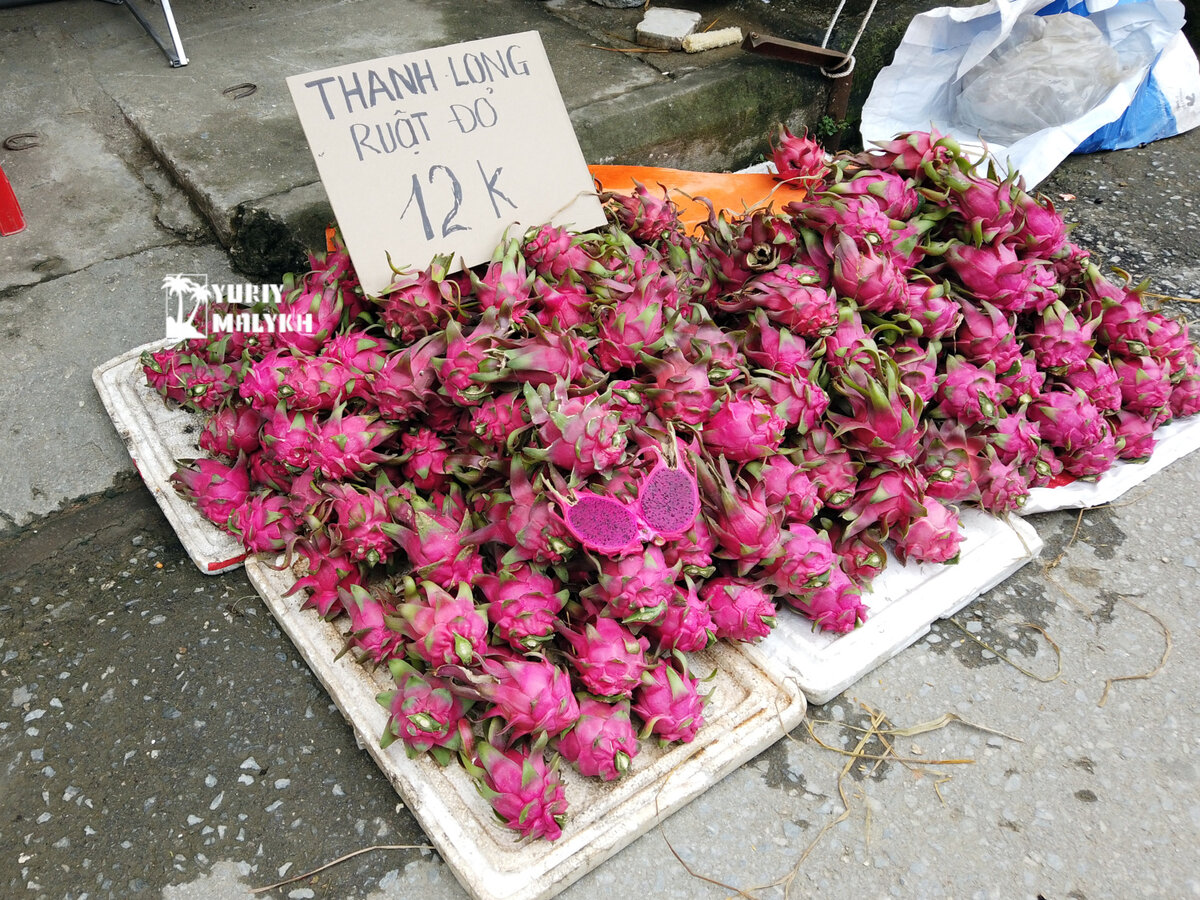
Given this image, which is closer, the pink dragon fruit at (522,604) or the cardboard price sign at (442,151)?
the pink dragon fruit at (522,604)

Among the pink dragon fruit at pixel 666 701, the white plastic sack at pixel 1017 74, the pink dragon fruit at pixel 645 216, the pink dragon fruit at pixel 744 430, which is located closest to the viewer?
the pink dragon fruit at pixel 666 701

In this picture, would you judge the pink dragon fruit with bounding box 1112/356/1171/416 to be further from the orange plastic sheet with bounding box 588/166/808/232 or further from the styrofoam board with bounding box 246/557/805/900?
the styrofoam board with bounding box 246/557/805/900

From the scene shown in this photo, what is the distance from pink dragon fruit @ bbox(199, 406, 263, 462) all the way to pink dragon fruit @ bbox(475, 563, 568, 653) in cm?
59

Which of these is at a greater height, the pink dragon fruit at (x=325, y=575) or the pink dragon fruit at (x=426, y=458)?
the pink dragon fruit at (x=426, y=458)

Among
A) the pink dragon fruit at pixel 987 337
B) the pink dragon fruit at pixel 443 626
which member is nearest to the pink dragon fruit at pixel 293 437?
the pink dragon fruit at pixel 443 626

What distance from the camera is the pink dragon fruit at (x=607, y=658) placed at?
127cm

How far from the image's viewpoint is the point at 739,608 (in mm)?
1429

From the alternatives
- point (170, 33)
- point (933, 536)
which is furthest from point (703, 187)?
point (170, 33)

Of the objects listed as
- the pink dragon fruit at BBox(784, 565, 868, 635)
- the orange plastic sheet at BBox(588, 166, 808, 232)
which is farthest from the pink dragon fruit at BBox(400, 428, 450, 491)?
the orange plastic sheet at BBox(588, 166, 808, 232)

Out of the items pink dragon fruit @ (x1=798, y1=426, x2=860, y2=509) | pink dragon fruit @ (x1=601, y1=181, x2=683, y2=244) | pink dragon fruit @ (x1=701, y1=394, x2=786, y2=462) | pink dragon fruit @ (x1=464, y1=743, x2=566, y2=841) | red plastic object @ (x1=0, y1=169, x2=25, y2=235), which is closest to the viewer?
pink dragon fruit @ (x1=464, y1=743, x2=566, y2=841)

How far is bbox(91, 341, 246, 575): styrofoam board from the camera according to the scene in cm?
169

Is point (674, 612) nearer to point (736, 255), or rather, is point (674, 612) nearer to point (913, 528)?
point (913, 528)

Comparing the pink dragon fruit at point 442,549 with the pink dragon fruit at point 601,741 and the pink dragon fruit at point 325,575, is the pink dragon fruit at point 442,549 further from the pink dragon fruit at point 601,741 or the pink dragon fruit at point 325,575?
the pink dragon fruit at point 601,741

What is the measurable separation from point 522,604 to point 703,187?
149 cm
